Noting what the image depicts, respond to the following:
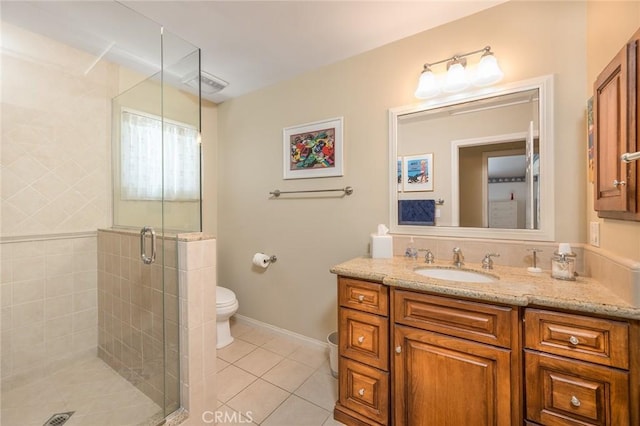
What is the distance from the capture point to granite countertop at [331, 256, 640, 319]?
917 millimetres

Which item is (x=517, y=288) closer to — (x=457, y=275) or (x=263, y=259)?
(x=457, y=275)

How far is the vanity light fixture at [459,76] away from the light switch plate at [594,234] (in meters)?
0.92

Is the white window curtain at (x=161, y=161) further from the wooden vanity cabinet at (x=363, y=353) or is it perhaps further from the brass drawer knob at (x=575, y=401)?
the brass drawer knob at (x=575, y=401)

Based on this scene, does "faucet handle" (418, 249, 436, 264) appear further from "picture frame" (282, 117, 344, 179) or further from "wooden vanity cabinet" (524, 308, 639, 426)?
"picture frame" (282, 117, 344, 179)

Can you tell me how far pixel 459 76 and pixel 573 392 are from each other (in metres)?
1.61

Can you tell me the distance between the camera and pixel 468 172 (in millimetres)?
1631

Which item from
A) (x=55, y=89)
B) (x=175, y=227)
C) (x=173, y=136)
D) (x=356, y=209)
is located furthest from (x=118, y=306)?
(x=356, y=209)

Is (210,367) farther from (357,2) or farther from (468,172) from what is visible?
(357,2)

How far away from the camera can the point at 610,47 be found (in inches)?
44.5

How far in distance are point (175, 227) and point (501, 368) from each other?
1785 mm

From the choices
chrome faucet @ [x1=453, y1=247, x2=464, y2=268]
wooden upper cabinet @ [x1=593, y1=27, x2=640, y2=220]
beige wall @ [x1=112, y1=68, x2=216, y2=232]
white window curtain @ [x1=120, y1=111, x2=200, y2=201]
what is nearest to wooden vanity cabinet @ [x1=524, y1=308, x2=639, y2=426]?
wooden upper cabinet @ [x1=593, y1=27, x2=640, y2=220]

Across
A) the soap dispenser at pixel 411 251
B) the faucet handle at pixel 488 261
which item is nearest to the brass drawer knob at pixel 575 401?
the faucet handle at pixel 488 261

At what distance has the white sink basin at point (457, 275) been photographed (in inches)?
56.1

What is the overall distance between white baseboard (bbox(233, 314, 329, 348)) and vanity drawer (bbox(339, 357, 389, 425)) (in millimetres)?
748
